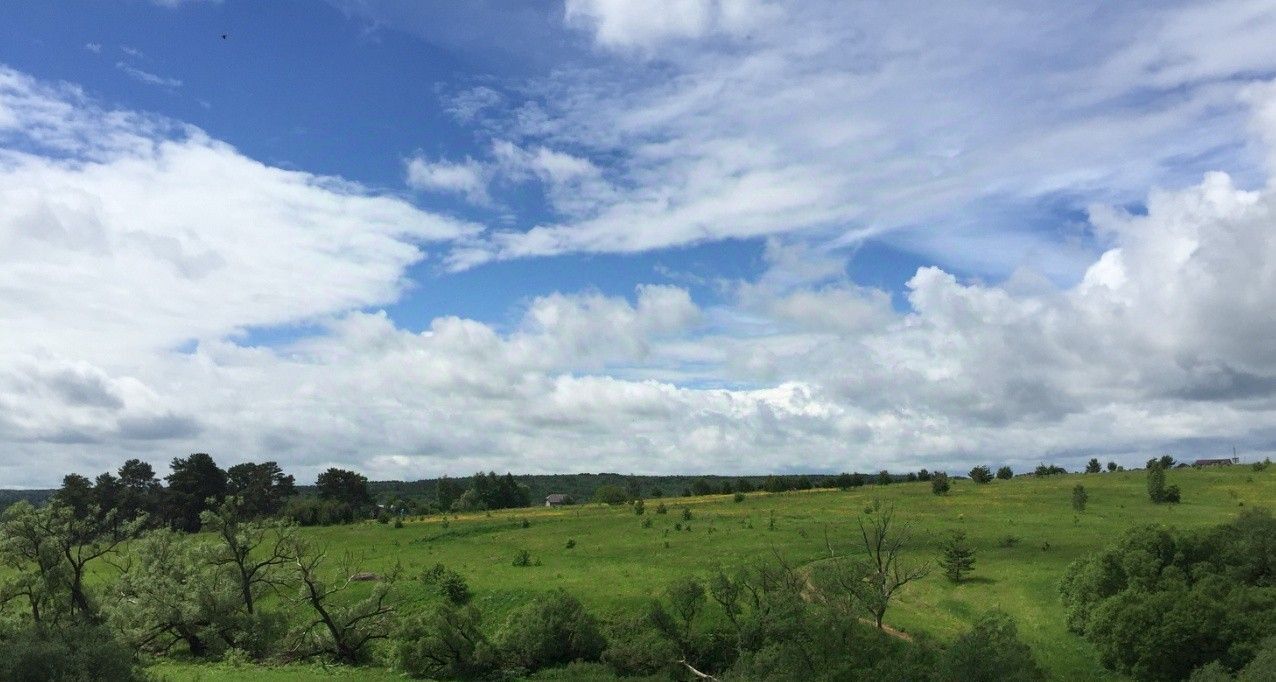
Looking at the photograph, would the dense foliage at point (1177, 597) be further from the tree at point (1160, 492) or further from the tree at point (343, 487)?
the tree at point (343, 487)

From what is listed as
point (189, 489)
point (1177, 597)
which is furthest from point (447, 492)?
point (1177, 597)

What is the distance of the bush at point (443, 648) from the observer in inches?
1924

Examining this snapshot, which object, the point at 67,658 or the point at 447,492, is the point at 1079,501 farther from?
the point at 447,492

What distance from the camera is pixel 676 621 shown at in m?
49.8

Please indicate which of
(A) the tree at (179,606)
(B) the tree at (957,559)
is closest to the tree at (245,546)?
(A) the tree at (179,606)

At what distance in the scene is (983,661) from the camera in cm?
3459

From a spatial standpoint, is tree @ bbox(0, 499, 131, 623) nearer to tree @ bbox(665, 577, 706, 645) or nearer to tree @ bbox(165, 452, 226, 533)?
tree @ bbox(665, 577, 706, 645)

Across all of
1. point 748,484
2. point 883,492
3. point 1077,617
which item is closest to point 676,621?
point 1077,617

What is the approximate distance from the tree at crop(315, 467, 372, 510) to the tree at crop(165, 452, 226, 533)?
17.0m

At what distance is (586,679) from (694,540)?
2430 cm

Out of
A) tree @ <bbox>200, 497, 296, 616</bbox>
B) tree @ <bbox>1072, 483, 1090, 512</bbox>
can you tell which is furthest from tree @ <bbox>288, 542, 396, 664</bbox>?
tree @ <bbox>1072, 483, 1090, 512</bbox>

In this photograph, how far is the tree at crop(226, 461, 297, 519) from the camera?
129m

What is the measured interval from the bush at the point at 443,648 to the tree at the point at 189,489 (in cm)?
8461

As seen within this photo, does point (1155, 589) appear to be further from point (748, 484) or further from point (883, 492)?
point (748, 484)
